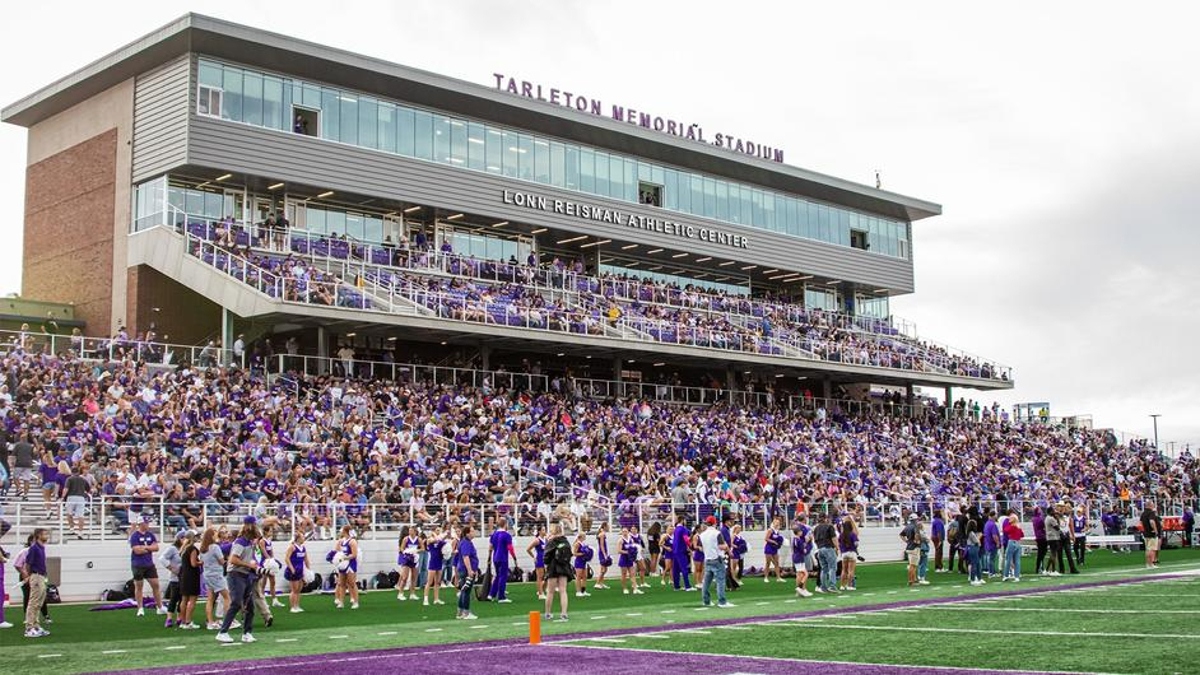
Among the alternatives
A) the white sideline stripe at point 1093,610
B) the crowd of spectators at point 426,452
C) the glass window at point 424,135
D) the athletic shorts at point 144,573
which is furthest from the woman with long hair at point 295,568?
the glass window at point 424,135

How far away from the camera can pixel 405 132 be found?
45.9m

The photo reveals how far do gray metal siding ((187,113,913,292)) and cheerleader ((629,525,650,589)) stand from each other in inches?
729

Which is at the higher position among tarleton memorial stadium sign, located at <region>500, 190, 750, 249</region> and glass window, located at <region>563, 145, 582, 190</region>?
glass window, located at <region>563, 145, 582, 190</region>

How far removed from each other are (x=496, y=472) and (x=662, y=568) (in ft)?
20.6

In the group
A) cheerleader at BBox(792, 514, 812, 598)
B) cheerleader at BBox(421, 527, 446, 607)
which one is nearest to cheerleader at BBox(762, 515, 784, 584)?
cheerleader at BBox(792, 514, 812, 598)

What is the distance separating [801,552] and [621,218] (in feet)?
96.5

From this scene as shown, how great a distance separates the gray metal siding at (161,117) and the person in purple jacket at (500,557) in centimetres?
2182

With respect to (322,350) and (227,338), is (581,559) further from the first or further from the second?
(227,338)

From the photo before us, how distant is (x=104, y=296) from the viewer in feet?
139

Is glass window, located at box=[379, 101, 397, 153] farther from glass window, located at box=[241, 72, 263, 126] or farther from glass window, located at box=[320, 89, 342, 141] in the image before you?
glass window, located at box=[241, 72, 263, 126]

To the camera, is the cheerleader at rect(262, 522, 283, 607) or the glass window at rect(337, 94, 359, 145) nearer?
the cheerleader at rect(262, 522, 283, 607)

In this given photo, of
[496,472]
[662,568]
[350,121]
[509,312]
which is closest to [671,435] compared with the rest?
[509,312]

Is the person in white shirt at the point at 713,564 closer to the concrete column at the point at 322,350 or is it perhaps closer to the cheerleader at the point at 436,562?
the cheerleader at the point at 436,562

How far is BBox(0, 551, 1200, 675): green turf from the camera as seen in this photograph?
15289 millimetres
